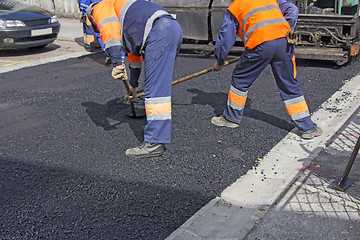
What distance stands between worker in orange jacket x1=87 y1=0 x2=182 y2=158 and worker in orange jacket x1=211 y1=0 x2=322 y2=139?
2.36 feet

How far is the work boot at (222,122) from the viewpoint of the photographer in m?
4.33

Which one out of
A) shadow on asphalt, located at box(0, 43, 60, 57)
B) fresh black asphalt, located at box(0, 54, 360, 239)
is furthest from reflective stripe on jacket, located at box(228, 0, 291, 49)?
shadow on asphalt, located at box(0, 43, 60, 57)

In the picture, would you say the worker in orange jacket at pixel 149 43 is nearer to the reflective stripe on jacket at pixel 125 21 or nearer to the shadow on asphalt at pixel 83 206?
the reflective stripe on jacket at pixel 125 21

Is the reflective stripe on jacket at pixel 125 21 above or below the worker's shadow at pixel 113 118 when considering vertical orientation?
above

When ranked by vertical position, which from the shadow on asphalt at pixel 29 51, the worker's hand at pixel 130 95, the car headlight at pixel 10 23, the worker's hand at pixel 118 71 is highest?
the car headlight at pixel 10 23

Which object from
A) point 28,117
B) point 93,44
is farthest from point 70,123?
point 93,44

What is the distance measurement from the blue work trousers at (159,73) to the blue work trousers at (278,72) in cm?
85

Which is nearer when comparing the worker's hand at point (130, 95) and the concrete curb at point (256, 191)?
the concrete curb at point (256, 191)

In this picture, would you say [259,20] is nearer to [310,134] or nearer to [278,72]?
[278,72]

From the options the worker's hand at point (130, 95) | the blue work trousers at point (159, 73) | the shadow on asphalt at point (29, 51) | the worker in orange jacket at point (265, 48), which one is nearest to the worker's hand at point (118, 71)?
the blue work trousers at point (159, 73)

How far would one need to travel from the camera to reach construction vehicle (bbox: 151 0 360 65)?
6.73m

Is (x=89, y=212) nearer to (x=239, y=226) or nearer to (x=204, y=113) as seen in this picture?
(x=239, y=226)

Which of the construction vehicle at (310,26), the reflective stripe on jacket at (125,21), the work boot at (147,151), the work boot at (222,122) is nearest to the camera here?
the reflective stripe on jacket at (125,21)

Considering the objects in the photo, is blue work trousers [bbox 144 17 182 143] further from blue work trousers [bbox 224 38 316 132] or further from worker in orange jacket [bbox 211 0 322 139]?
blue work trousers [bbox 224 38 316 132]
